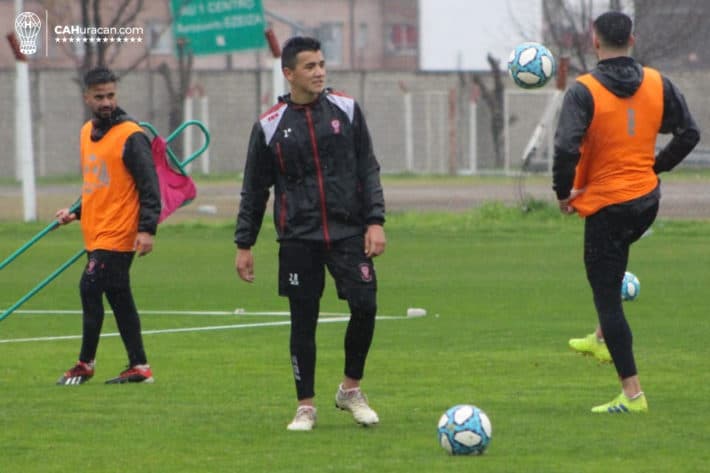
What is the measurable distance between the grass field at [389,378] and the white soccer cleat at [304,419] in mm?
76

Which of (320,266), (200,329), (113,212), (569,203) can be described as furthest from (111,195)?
(200,329)

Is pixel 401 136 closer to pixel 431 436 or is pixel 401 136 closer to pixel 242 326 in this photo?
pixel 242 326

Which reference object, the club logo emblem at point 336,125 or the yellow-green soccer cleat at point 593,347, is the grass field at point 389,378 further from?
the club logo emblem at point 336,125

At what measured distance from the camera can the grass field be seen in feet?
25.5

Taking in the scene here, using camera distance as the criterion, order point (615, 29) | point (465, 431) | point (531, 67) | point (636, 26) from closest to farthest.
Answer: point (465, 431), point (615, 29), point (531, 67), point (636, 26)

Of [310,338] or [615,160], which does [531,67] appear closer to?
[615,160]

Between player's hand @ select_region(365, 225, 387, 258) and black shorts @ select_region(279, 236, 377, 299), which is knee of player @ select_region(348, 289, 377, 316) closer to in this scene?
black shorts @ select_region(279, 236, 377, 299)

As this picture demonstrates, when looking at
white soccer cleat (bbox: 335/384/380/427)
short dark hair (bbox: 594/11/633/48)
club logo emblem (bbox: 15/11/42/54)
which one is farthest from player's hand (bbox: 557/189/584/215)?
club logo emblem (bbox: 15/11/42/54)

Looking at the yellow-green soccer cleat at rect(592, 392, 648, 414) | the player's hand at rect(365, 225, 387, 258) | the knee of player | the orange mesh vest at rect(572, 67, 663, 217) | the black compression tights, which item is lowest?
the yellow-green soccer cleat at rect(592, 392, 648, 414)

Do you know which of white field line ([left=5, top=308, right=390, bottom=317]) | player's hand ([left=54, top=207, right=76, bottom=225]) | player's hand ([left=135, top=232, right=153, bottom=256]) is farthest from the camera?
white field line ([left=5, top=308, right=390, bottom=317])

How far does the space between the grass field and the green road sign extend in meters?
11.0

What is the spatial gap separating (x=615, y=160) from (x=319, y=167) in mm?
1528

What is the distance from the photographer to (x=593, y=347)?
11.1 meters

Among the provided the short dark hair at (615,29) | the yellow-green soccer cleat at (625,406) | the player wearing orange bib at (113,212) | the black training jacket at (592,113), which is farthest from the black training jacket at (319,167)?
the player wearing orange bib at (113,212)
